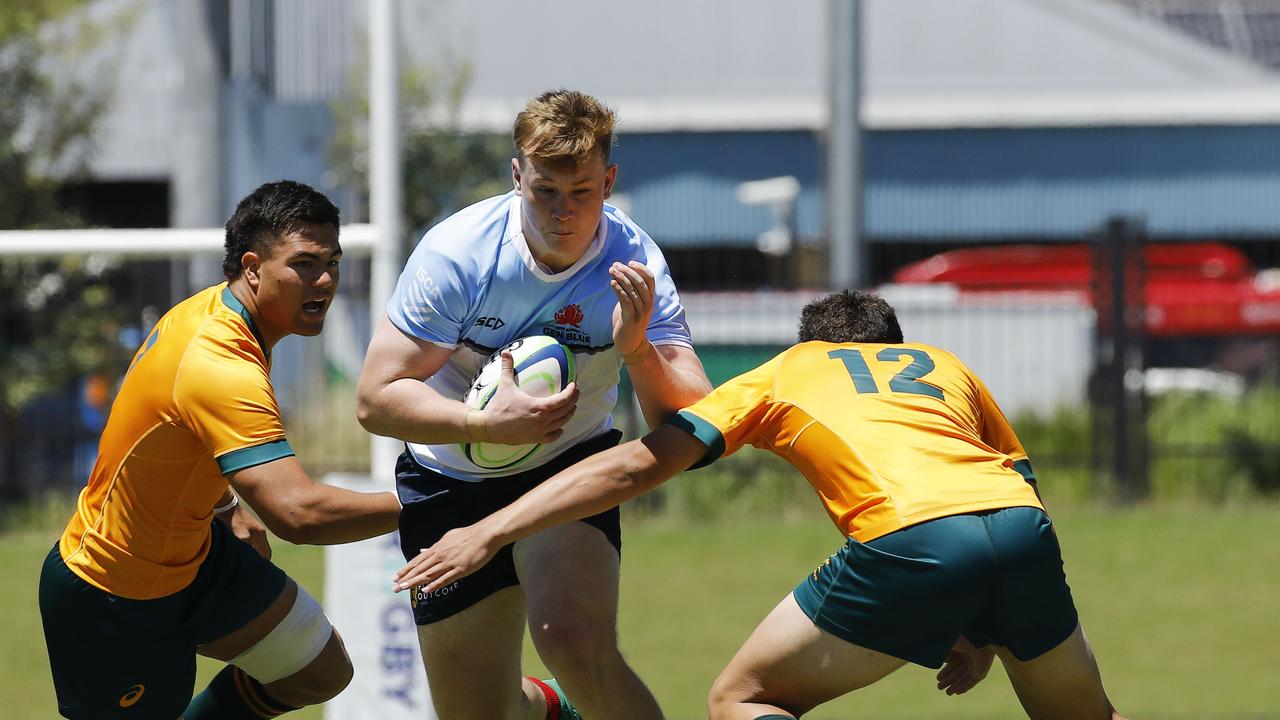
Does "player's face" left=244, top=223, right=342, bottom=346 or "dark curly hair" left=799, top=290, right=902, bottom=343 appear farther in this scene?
"dark curly hair" left=799, top=290, right=902, bottom=343

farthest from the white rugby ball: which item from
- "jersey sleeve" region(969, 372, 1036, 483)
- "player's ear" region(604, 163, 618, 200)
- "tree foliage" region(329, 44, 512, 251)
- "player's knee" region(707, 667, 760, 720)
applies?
"tree foliage" region(329, 44, 512, 251)

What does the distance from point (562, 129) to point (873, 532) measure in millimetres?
1403

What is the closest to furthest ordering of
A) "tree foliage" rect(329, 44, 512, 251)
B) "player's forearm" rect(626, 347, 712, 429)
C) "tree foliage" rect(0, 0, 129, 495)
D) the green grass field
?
"player's forearm" rect(626, 347, 712, 429) → the green grass field → "tree foliage" rect(0, 0, 129, 495) → "tree foliage" rect(329, 44, 512, 251)

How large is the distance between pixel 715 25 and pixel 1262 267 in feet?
31.8

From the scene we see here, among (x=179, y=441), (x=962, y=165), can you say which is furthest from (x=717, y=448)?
(x=962, y=165)

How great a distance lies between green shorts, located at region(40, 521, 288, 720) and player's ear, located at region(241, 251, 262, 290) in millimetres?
896

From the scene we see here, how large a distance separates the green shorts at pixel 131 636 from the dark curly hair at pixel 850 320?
1.96 metres

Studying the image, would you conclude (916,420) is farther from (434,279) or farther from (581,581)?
(434,279)

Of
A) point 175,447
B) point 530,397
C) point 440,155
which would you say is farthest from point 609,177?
point 440,155

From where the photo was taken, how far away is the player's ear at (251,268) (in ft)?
14.9

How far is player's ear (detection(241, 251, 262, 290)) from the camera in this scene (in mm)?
4535

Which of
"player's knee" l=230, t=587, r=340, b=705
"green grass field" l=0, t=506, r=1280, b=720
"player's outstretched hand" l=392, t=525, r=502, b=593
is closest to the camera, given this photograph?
"player's outstretched hand" l=392, t=525, r=502, b=593

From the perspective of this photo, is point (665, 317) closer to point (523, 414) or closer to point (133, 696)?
point (523, 414)

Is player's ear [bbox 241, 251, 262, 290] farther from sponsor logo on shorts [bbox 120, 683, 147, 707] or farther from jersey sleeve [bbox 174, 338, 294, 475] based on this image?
sponsor logo on shorts [bbox 120, 683, 147, 707]
